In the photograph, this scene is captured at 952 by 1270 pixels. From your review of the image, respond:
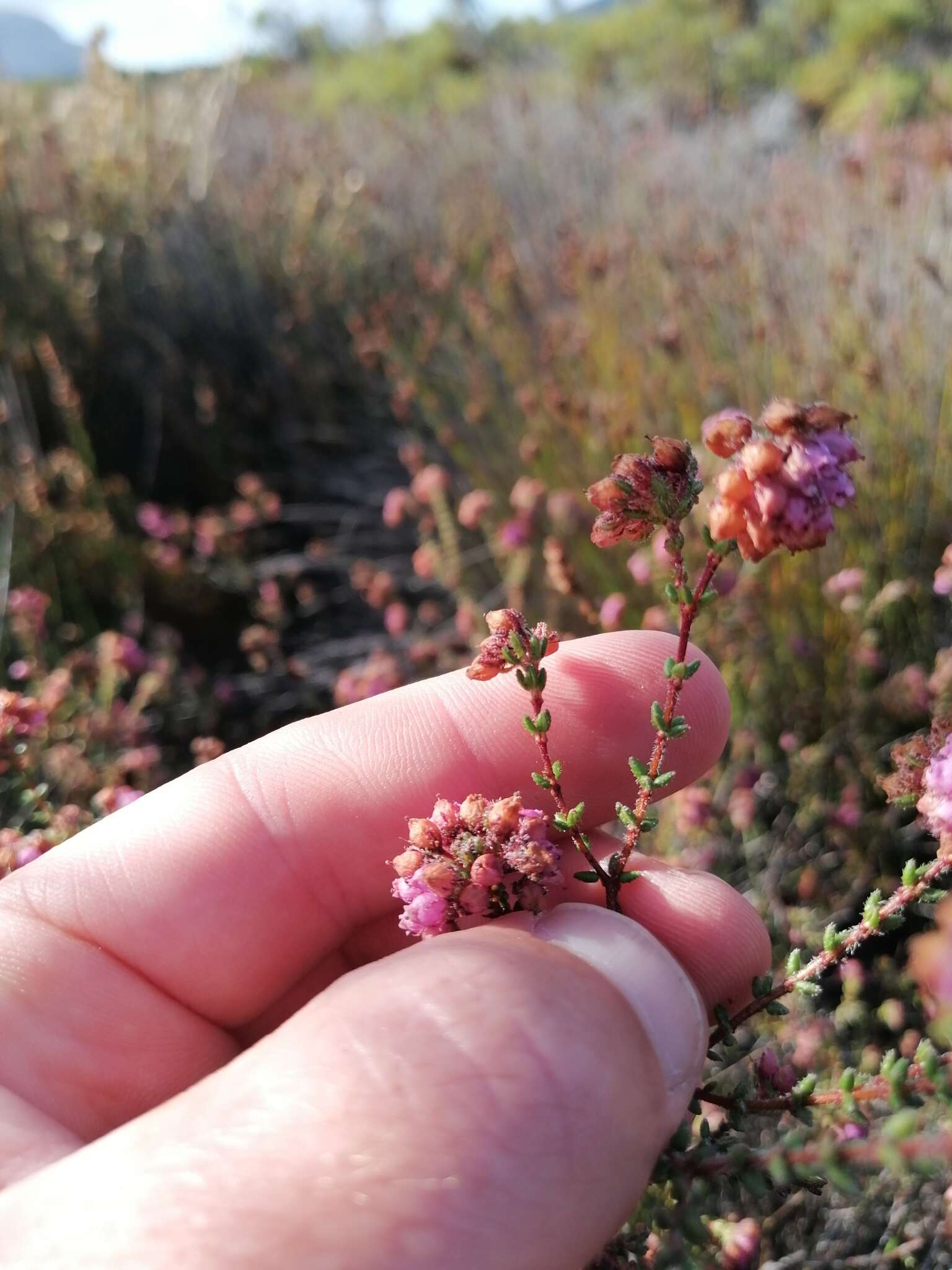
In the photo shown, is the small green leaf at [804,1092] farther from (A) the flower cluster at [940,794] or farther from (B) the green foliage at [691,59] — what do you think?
(B) the green foliage at [691,59]

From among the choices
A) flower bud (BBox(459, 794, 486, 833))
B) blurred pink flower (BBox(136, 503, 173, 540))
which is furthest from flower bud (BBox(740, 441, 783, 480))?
blurred pink flower (BBox(136, 503, 173, 540))

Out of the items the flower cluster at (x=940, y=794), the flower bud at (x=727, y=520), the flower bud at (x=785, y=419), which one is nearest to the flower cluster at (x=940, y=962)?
the flower cluster at (x=940, y=794)

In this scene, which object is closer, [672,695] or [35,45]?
[672,695]

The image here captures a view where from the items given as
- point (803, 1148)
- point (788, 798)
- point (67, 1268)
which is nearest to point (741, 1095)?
point (803, 1148)

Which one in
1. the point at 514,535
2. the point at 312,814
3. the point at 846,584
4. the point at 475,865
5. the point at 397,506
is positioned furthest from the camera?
the point at 397,506

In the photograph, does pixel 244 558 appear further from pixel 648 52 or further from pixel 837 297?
pixel 648 52

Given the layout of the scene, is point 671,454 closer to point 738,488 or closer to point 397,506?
point 738,488

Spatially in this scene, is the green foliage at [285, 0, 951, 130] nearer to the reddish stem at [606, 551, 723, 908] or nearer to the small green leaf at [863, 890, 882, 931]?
the reddish stem at [606, 551, 723, 908]

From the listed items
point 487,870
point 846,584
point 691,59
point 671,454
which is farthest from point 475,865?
Answer: point 691,59
